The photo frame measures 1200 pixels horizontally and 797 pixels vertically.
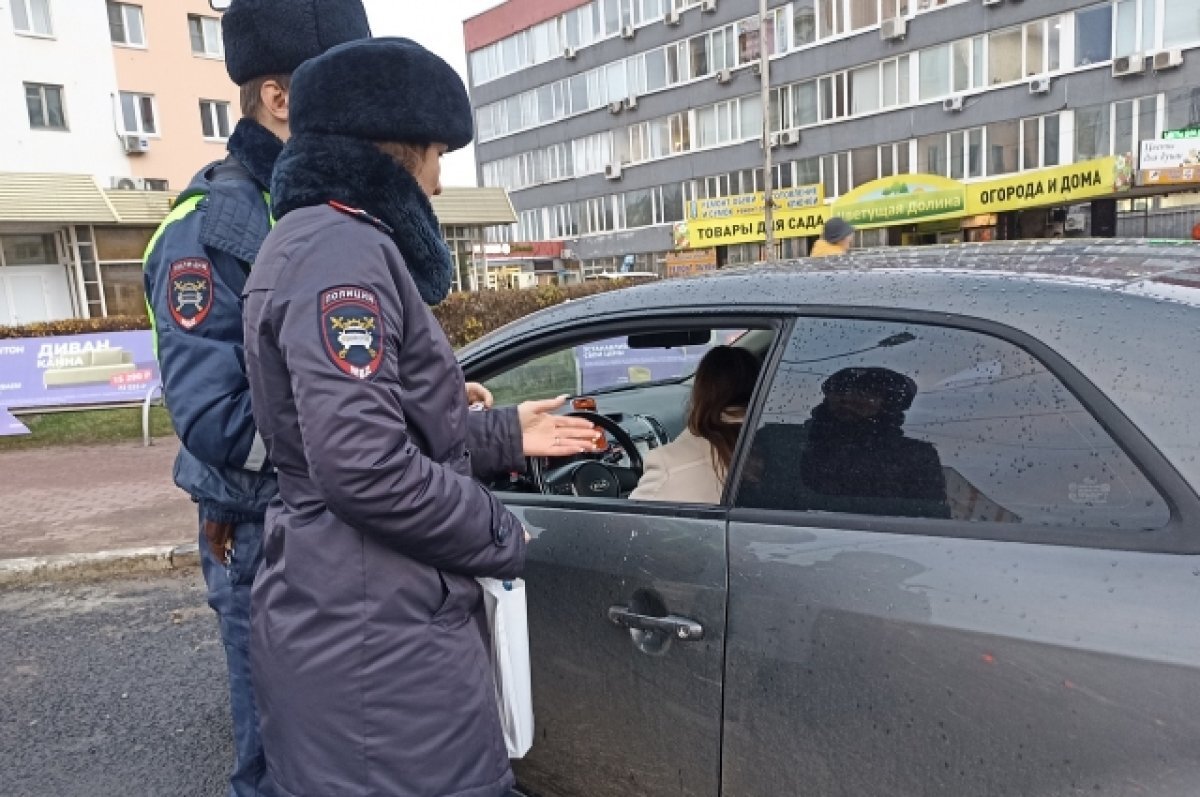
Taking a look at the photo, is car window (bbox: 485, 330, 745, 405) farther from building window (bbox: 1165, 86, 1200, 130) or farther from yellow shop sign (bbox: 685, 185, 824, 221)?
yellow shop sign (bbox: 685, 185, 824, 221)

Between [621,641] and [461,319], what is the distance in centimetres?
1119

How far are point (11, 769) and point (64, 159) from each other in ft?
89.8

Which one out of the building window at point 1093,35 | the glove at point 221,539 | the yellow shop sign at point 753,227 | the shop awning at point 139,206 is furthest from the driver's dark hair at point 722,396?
the building window at point 1093,35

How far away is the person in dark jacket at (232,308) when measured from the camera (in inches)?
72.1

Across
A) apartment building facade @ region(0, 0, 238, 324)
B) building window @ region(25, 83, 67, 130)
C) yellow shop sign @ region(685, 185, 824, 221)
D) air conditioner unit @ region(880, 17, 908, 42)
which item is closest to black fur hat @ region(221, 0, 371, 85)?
apartment building facade @ region(0, 0, 238, 324)

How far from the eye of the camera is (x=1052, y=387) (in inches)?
56.2

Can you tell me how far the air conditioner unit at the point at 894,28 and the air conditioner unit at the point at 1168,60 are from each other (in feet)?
28.2

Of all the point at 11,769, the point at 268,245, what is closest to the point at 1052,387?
the point at 268,245

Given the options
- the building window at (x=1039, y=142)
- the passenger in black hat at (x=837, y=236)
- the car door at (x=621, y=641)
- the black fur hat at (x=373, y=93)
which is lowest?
the car door at (x=621, y=641)

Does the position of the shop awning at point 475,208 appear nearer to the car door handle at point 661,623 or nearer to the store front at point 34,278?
the store front at point 34,278

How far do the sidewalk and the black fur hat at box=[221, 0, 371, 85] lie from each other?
4.23m

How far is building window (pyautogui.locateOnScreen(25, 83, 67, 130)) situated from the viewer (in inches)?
976

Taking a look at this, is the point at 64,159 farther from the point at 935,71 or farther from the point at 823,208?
the point at 935,71

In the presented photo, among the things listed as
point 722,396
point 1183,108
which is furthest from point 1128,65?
point 722,396
